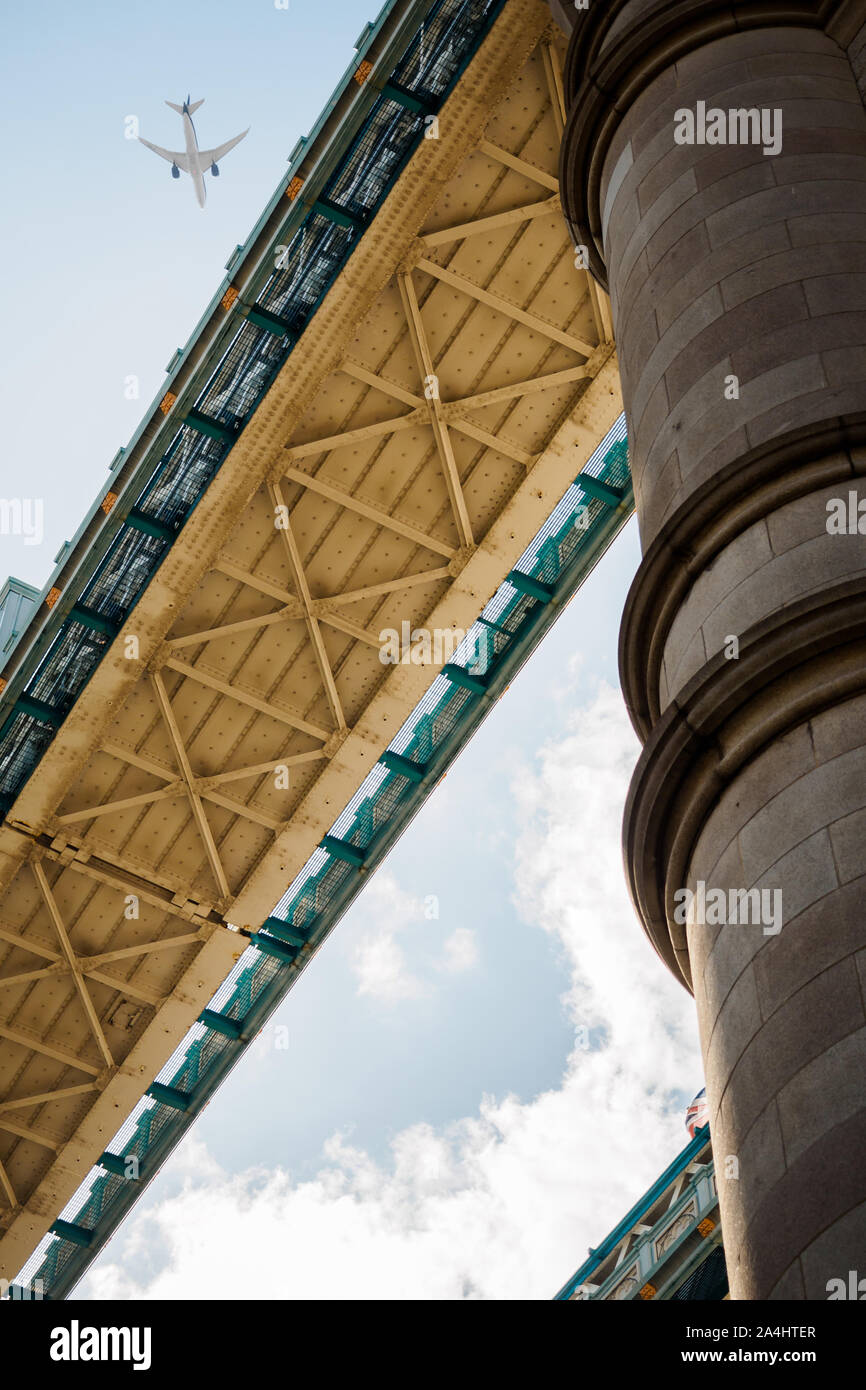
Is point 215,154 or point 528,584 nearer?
point 528,584

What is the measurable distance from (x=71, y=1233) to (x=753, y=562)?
2692 cm

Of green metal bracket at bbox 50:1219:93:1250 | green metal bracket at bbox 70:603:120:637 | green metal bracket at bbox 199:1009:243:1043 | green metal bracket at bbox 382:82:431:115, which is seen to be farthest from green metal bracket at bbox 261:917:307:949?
green metal bracket at bbox 382:82:431:115

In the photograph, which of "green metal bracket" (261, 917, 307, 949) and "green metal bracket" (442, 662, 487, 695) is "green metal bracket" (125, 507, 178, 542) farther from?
"green metal bracket" (261, 917, 307, 949)

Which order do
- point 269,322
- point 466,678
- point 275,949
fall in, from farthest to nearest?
1. point 275,949
2. point 466,678
3. point 269,322

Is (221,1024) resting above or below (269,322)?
below

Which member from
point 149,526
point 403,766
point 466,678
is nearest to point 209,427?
point 149,526

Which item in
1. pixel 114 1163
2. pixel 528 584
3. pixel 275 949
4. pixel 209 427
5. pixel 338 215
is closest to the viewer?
pixel 338 215

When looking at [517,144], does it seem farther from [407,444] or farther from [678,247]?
[678,247]

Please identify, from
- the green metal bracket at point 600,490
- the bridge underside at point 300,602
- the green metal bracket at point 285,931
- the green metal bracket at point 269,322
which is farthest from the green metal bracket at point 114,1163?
the green metal bracket at point 269,322

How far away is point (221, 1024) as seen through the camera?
1226 inches

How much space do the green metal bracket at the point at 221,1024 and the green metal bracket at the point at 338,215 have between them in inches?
619

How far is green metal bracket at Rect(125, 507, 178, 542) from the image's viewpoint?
25625mm

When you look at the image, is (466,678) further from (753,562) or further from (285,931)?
(753,562)

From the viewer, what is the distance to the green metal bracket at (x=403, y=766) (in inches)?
1141
